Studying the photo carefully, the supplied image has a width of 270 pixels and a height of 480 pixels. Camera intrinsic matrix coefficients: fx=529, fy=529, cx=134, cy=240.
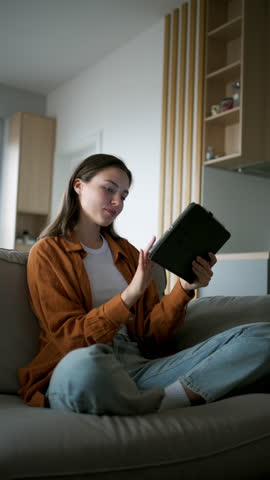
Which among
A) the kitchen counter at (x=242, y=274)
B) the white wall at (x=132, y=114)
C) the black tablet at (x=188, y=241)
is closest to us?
the black tablet at (x=188, y=241)

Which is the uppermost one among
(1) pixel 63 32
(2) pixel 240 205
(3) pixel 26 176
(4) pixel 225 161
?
(1) pixel 63 32

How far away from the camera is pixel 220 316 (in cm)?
161

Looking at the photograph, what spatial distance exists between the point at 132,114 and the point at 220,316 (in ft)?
11.8

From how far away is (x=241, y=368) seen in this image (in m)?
1.29

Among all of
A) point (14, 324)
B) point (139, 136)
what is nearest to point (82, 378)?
point (14, 324)

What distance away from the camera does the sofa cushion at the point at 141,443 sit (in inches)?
36.4

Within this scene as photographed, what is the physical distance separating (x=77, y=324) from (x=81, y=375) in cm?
27

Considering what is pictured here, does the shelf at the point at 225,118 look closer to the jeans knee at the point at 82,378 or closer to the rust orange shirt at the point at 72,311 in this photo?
the rust orange shirt at the point at 72,311

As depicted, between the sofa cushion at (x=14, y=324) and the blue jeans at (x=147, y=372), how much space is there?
0.24m

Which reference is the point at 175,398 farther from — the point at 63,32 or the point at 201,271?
the point at 63,32

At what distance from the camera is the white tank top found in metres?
1.55

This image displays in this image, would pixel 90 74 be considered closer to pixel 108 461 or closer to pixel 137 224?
pixel 137 224

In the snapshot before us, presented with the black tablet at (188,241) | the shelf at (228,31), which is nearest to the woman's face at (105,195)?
the black tablet at (188,241)

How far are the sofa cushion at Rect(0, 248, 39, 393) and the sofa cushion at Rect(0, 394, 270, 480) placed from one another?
0.76 feet
